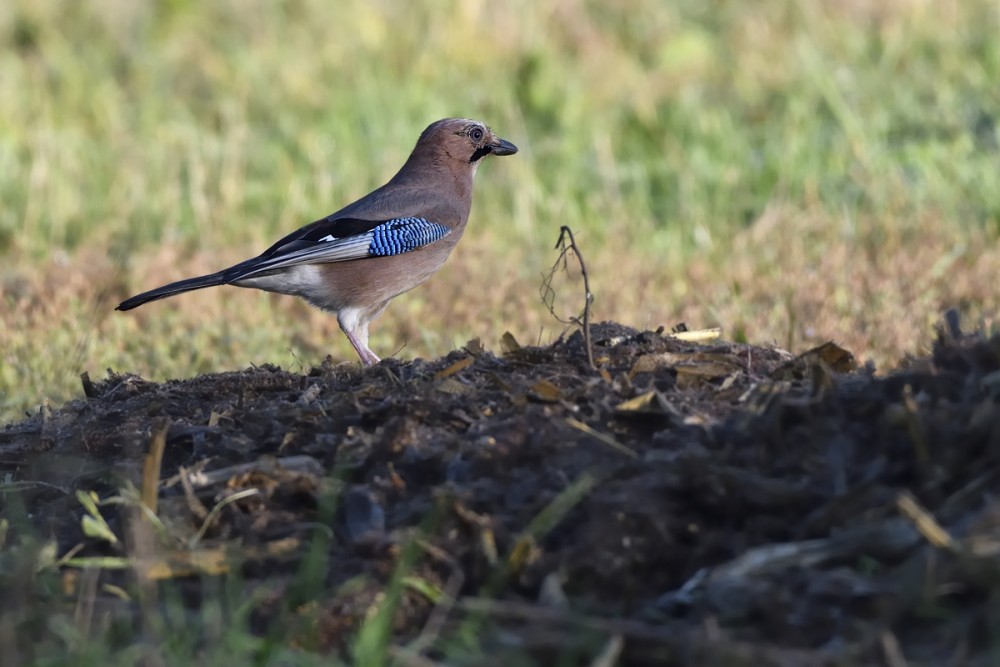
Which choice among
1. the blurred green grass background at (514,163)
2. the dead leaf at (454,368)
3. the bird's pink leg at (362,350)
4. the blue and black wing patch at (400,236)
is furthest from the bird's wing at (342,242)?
the dead leaf at (454,368)

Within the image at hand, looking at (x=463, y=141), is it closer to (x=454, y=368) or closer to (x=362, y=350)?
(x=362, y=350)

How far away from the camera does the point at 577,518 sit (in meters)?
3.30

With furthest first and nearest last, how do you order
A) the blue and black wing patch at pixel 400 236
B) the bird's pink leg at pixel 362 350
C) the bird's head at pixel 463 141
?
1. the bird's head at pixel 463 141
2. the blue and black wing patch at pixel 400 236
3. the bird's pink leg at pixel 362 350

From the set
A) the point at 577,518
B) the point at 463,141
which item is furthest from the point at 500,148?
the point at 577,518

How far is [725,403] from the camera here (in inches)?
156

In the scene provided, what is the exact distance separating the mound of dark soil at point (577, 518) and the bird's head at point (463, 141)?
2794 mm

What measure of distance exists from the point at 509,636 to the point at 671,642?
12.9 inches

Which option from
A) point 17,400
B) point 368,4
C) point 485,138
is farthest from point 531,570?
point 368,4

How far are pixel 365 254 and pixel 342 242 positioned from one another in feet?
0.38

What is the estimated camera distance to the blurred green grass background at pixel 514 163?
23.1ft

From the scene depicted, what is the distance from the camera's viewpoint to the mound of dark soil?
2.84 m

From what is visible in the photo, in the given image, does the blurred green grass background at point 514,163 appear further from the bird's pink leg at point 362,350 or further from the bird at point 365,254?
the bird at point 365,254

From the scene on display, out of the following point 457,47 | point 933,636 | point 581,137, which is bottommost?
point 933,636

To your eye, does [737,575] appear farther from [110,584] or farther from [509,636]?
[110,584]
